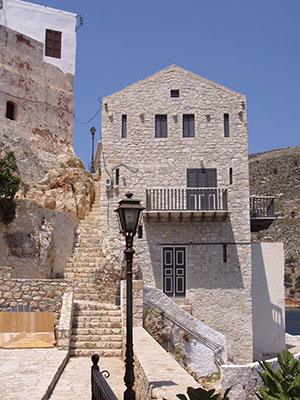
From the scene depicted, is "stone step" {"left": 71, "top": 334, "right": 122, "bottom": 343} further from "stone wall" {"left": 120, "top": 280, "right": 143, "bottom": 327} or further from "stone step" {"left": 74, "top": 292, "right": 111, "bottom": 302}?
"stone step" {"left": 74, "top": 292, "right": 111, "bottom": 302}

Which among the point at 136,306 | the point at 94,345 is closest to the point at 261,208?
the point at 136,306

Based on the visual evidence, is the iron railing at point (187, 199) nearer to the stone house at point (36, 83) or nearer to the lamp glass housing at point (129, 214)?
the stone house at point (36, 83)

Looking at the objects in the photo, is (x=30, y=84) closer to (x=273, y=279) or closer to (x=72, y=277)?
(x=72, y=277)

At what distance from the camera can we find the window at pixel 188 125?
21.6 meters

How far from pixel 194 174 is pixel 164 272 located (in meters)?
4.52

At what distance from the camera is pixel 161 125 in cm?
2161

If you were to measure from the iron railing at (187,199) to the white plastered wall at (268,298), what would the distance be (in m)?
3.11

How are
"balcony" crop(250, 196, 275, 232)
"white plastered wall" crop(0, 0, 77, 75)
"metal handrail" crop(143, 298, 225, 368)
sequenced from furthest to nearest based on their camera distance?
"white plastered wall" crop(0, 0, 77, 75)
"balcony" crop(250, 196, 275, 232)
"metal handrail" crop(143, 298, 225, 368)

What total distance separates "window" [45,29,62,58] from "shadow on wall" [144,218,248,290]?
50.7 ft

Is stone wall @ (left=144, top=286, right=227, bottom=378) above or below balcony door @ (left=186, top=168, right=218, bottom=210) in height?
below

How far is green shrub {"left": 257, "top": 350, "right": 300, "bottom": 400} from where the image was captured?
18.6 feet

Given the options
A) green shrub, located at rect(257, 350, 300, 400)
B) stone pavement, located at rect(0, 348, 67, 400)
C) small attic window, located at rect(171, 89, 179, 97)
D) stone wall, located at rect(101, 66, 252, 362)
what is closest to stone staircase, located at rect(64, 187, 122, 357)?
stone pavement, located at rect(0, 348, 67, 400)

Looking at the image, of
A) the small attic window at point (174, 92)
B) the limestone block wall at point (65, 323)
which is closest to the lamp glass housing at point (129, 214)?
the limestone block wall at point (65, 323)

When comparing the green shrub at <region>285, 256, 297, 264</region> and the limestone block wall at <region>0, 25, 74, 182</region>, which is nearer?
the limestone block wall at <region>0, 25, 74, 182</region>
